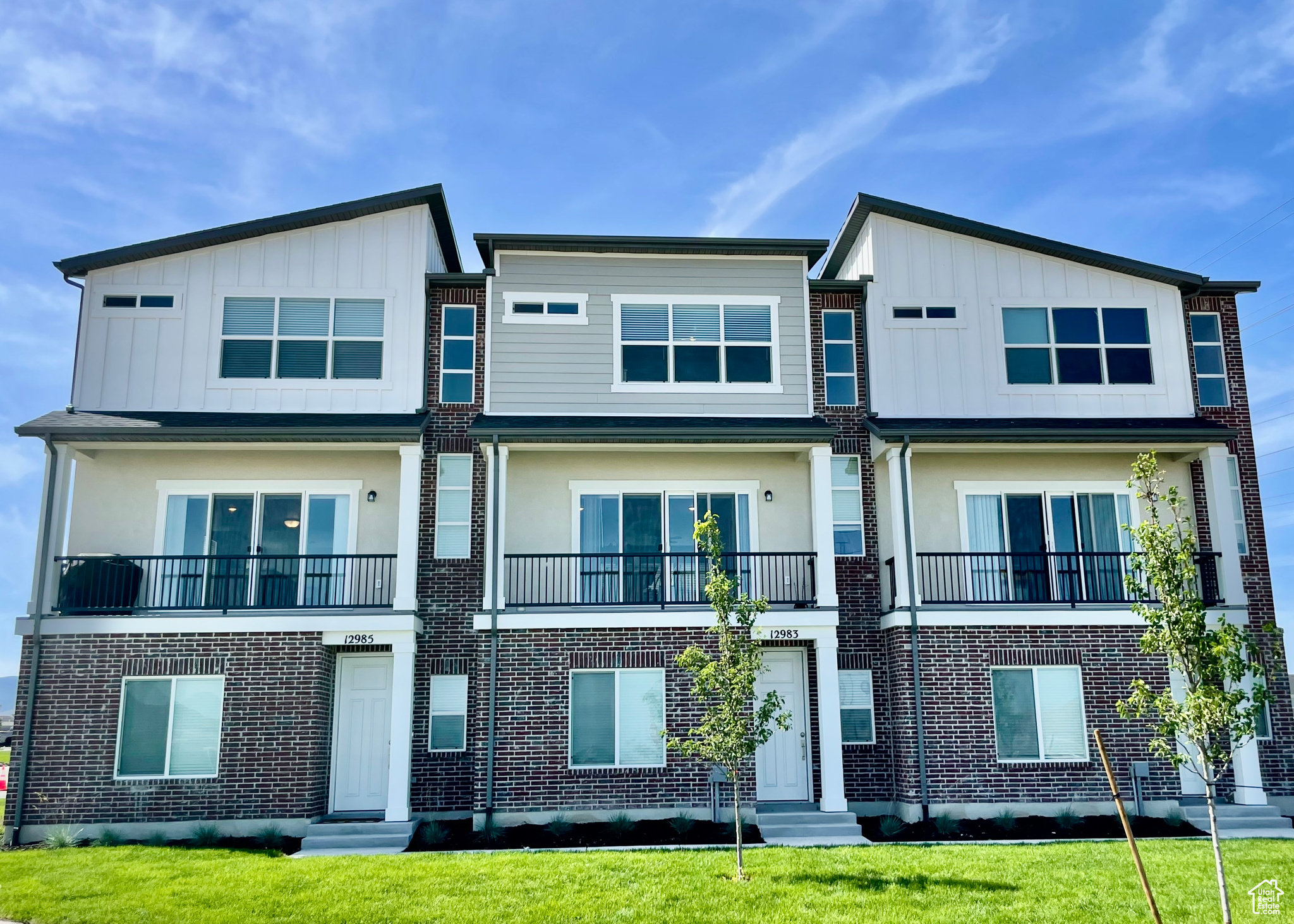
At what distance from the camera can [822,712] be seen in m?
16.4

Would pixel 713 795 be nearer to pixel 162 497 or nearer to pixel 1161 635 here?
pixel 1161 635

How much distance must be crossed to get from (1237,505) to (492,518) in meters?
12.6

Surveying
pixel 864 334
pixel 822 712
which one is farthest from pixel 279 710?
pixel 864 334

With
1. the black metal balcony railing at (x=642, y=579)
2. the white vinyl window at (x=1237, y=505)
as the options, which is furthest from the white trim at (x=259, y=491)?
the white vinyl window at (x=1237, y=505)

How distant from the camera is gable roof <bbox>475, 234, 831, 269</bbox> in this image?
18156mm

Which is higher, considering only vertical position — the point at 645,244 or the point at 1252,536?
the point at 645,244

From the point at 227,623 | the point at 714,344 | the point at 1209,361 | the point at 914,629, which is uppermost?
the point at 714,344

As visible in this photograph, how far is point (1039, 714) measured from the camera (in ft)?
54.4

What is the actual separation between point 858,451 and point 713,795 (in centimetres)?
619

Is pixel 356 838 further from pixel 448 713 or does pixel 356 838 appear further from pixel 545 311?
pixel 545 311

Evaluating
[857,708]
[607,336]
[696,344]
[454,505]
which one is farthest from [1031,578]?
[454,505]

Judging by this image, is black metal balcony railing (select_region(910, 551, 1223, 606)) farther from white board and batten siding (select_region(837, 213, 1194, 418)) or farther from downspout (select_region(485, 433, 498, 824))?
downspout (select_region(485, 433, 498, 824))

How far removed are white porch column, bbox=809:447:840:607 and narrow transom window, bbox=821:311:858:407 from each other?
138 centimetres

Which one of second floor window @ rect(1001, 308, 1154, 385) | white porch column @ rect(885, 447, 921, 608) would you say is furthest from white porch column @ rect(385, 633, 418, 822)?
second floor window @ rect(1001, 308, 1154, 385)
